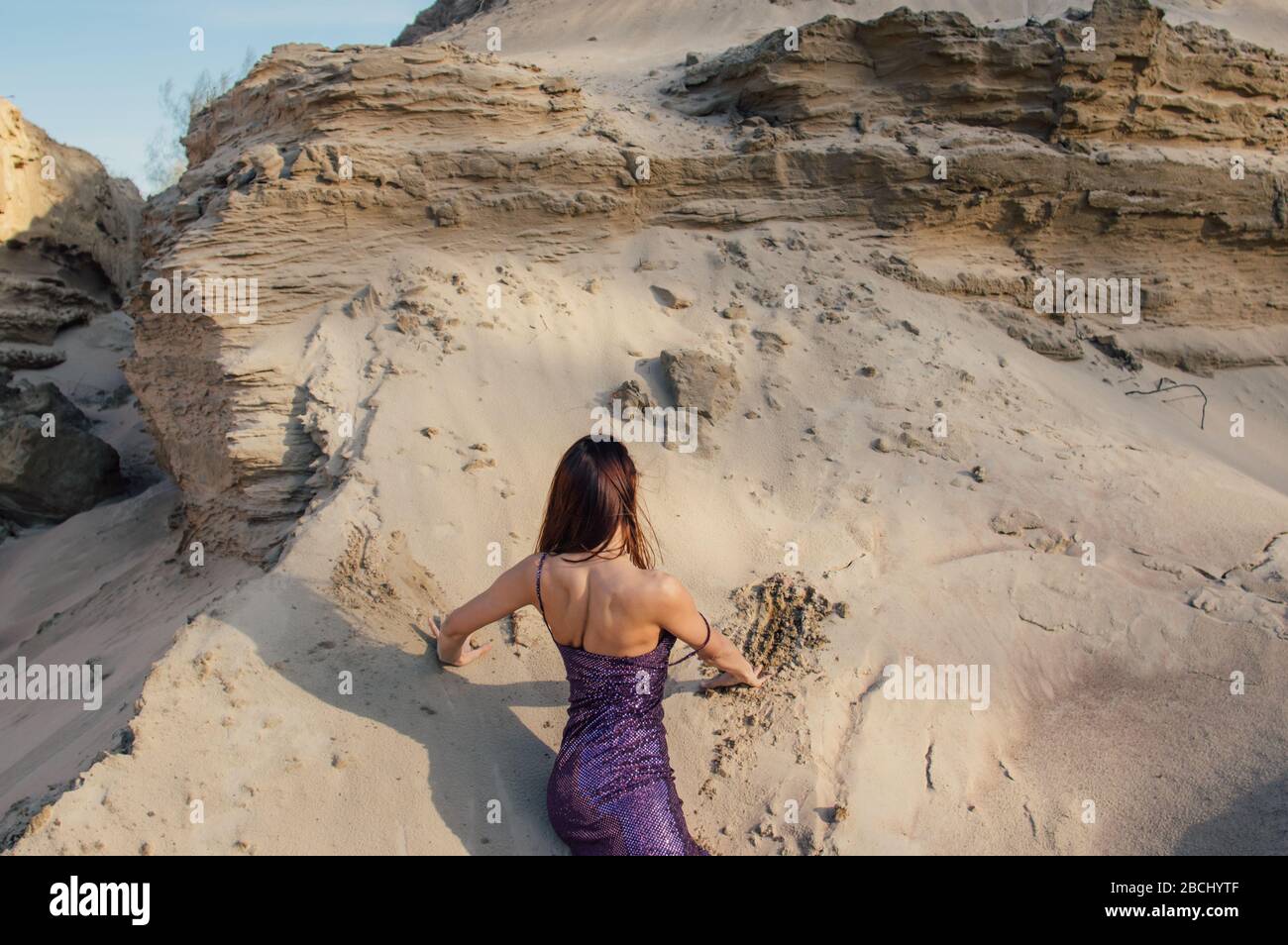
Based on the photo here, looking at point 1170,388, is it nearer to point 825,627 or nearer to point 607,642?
point 825,627

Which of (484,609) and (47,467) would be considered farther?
(47,467)

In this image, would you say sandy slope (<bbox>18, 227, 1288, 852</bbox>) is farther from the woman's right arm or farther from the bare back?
the bare back

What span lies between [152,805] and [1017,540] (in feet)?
11.1

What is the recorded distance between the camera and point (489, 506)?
3918 mm

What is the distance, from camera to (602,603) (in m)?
2.50

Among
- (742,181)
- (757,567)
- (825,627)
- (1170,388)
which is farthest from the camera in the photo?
(1170,388)

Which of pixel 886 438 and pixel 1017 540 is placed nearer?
pixel 1017 540

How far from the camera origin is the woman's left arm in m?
2.59

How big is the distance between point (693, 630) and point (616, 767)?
0.42 m

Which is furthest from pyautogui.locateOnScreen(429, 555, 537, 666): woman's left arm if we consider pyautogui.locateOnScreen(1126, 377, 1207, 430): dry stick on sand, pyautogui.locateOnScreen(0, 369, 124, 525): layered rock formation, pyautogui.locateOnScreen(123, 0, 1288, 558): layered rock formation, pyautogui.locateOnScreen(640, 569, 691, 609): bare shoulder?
pyautogui.locateOnScreen(0, 369, 124, 525): layered rock formation

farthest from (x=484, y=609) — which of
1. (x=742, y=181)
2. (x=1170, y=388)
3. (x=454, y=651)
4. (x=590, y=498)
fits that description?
(x=1170, y=388)

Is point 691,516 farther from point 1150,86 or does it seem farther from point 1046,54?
point 1150,86

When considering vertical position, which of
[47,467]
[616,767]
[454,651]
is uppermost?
[47,467]
